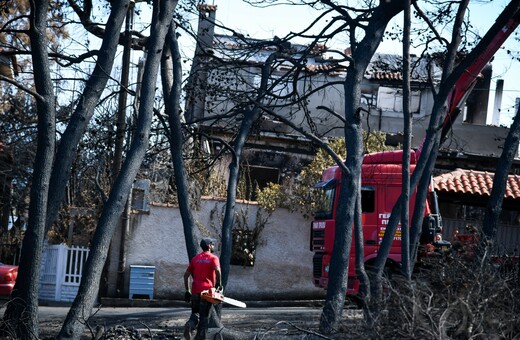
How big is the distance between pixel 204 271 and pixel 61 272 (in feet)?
39.8

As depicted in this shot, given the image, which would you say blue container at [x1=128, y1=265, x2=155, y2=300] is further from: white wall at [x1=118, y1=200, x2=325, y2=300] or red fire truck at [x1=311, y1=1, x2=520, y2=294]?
red fire truck at [x1=311, y1=1, x2=520, y2=294]

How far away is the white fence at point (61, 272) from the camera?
26.0 m

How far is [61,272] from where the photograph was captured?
26.1 meters

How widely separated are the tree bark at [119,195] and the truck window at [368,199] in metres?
8.36

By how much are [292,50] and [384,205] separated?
17.9ft

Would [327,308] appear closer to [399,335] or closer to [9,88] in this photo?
[399,335]

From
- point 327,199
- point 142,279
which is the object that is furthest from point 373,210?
point 142,279

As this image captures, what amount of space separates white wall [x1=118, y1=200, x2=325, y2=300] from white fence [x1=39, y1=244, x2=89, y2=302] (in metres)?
1.38

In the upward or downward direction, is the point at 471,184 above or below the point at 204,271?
above

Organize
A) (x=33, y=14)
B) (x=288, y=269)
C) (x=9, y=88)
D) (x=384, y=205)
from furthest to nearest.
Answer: (x=9, y=88)
(x=288, y=269)
(x=384, y=205)
(x=33, y=14)

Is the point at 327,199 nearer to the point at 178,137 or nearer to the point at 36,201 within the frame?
the point at 178,137

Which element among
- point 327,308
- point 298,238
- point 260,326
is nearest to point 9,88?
point 298,238

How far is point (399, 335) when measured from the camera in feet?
31.9

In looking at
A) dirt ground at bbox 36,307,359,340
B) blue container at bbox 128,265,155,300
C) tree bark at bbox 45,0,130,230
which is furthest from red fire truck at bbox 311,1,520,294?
tree bark at bbox 45,0,130,230
